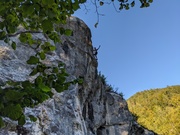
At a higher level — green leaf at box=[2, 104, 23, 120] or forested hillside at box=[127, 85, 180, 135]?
forested hillside at box=[127, 85, 180, 135]

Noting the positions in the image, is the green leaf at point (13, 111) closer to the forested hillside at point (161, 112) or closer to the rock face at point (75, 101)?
the rock face at point (75, 101)

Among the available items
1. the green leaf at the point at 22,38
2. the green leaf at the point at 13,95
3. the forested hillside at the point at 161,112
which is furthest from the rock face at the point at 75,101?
the forested hillside at the point at 161,112

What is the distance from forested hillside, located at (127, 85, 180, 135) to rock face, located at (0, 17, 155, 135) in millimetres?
23203

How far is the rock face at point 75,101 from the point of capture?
705 centimetres

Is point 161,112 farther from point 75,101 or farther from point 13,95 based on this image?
point 13,95

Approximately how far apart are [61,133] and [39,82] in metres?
5.40

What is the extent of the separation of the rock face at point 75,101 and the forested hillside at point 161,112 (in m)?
23.2

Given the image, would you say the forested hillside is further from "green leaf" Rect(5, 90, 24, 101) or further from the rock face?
"green leaf" Rect(5, 90, 24, 101)

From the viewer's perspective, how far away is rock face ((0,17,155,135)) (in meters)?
7.05

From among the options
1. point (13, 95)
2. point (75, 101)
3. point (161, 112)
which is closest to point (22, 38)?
point (13, 95)

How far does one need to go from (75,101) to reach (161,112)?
48.2 m

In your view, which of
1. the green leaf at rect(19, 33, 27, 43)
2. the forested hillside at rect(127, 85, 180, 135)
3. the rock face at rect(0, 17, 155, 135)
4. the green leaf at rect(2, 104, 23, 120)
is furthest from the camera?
the forested hillside at rect(127, 85, 180, 135)

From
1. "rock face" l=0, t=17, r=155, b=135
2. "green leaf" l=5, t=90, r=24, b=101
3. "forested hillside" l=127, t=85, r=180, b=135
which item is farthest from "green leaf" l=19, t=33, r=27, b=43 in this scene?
"forested hillside" l=127, t=85, r=180, b=135

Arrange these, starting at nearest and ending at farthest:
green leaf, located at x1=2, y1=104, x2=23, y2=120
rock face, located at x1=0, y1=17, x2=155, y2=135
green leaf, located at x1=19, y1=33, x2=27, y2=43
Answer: green leaf, located at x1=2, y1=104, x2=23, y2=120 < green leaf, located at x1=19, y1=33, x2=27, y2=43 < rock face, located at x1=0, y1=17, x2=155, y2=135
